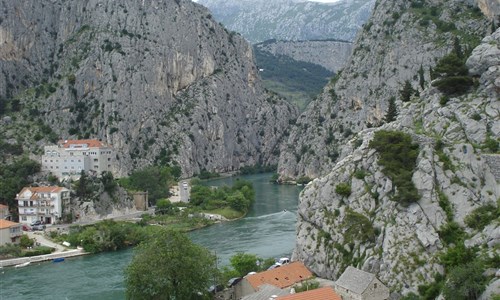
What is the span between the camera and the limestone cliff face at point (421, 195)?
35.3 meters

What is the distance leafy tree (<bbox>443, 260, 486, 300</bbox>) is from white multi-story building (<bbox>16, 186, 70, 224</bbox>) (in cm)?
5941

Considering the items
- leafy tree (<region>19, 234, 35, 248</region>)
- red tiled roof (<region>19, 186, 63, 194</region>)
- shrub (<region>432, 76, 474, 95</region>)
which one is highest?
shrub (<region>432, 76, 474, 95</region>)

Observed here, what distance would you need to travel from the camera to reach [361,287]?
111ft

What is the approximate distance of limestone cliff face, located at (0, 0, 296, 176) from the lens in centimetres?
13188

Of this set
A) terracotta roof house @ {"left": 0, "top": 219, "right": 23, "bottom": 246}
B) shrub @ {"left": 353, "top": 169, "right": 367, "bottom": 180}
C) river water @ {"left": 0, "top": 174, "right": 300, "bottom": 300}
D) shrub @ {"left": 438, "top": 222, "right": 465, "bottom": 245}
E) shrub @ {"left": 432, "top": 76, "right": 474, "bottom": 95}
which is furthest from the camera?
terracotta roof house @ {"left": 0, "top": 219, "right": 23, "bottom": 246}

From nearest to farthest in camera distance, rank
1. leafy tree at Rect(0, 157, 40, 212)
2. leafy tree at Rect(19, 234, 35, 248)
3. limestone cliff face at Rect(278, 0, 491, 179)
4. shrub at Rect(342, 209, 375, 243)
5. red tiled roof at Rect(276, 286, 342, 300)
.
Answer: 1. red tiled roof at Rect(276, 286, 342, 300)
2. shrub at Rect(342, 209, 375, 243)
3. leafy tree at Rect(19, 234, 35, 248)
4. leafy tree at Rect(0, 157, 40, 212)
5. limestone cliff face at Rect(278, 0, 491, 179)

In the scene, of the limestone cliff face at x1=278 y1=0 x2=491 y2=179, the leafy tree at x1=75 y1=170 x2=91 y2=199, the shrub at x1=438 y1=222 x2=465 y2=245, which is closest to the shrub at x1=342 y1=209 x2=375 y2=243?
the shrub at x1=438 y1=222 x2=465 y2=245

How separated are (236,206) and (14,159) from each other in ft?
121

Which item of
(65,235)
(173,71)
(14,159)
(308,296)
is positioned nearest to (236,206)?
(65,235)

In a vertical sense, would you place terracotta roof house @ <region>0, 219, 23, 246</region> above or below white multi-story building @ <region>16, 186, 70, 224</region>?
below

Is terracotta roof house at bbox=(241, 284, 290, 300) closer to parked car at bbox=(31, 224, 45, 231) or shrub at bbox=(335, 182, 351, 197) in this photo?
shrub at bbox=(335, 182, 351, 197)

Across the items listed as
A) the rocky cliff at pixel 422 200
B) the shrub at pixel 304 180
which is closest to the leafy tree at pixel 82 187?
the rocky cliff at pixel 422 200

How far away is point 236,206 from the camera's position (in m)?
89.9

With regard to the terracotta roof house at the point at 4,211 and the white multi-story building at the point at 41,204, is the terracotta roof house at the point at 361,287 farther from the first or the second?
the terracotta roof house at the point at 4,211
